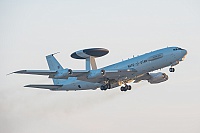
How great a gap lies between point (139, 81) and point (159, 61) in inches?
480

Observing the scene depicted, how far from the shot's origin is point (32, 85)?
113688 millimetres

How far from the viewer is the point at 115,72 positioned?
11206 centimetres

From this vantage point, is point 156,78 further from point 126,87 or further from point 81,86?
point 81,86

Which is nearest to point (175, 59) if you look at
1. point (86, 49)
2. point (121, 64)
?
point (121, 64)

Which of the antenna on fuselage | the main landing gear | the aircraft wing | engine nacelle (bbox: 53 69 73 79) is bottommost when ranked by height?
the main landing gear

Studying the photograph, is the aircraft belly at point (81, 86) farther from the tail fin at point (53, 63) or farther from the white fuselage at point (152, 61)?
the tail fin at point (53, 63)

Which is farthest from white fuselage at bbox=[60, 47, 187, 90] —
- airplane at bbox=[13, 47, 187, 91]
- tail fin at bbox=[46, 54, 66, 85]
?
tail fin at bbox=[46, 54, 66, 85]

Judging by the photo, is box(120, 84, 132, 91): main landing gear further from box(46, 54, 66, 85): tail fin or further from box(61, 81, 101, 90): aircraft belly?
box(46, 54, 66, 85): tail fin

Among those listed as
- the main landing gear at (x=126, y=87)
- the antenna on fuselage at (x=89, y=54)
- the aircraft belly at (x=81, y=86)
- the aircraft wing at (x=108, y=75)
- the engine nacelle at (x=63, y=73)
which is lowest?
the main landing gear at (x=126, y=87)

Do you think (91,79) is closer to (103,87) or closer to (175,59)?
(103,87)

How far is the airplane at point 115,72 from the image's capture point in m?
110

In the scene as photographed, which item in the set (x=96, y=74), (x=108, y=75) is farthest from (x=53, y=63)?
(x=108, y=75)

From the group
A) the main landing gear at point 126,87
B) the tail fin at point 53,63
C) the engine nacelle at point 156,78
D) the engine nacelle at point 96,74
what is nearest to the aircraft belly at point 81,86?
the engine nacelle at point 96,74

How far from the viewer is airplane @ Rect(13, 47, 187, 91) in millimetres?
110250
